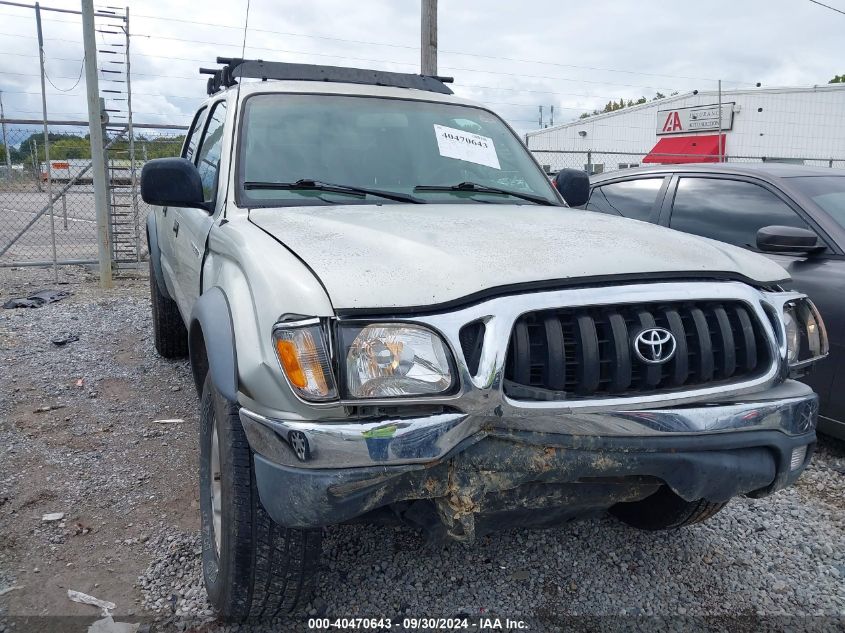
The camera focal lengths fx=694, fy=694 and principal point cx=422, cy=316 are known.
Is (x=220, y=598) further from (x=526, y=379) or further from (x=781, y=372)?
(x=781, y=372)

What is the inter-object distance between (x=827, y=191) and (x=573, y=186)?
1.73 meters

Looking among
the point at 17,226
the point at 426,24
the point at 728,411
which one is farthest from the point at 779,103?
the point at 728,411

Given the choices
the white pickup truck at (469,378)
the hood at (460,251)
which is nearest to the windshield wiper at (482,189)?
the hood at (460,251)

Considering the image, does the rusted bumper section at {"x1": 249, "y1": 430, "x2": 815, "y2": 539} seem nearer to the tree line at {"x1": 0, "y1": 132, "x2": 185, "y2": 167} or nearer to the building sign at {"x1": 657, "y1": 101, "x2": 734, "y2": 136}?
the tree line at {"x1": 0, "y1": 132, "x2": 185, "y2": 167}

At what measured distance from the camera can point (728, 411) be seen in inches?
76.2

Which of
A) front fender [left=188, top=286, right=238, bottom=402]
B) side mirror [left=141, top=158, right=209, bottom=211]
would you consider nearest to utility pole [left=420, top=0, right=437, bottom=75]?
side mirror [left=141, top=158, right=209, bottom=211]

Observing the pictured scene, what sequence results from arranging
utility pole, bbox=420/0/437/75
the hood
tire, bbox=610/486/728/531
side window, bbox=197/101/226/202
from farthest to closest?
utility pole, bbox=420/0/437/75 < side window, bbox=197/101/226/202 < tire, bbox=610/486/728/531 < the hood

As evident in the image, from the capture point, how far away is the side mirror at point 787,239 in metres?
3.67

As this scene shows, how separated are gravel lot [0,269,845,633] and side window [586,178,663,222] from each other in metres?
1.92

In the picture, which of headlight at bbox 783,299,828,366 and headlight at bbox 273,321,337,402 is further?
Answer: headlight at bbox 783,299,828,366

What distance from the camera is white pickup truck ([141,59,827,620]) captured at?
1728 millimetres

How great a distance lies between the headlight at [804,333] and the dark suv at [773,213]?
0.98 m

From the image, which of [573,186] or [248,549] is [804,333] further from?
[248,549]

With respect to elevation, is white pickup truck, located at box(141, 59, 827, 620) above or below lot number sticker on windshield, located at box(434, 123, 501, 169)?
below
